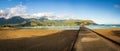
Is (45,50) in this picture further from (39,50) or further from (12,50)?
(12,50)

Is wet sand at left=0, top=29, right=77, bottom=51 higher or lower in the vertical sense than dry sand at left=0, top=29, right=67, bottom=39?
higher

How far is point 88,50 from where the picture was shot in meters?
11.1

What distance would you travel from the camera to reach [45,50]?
37.3ft

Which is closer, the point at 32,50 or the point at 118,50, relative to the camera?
the point at 118,50

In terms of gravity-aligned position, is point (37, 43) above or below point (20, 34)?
above

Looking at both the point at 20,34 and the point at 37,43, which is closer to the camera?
the point at 37,43

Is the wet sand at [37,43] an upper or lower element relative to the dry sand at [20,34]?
upper

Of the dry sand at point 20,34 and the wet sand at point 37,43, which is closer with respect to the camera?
the wet sand at point 37,43

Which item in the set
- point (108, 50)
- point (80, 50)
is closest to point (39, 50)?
point (80, 50)

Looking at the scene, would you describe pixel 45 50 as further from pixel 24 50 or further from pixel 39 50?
pixel 24 50

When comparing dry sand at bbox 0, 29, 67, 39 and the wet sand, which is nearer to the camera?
the wet sand

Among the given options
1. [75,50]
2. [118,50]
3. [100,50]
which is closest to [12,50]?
[75,50]

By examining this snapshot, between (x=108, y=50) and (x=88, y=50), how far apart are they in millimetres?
1234

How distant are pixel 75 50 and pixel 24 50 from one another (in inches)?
131
